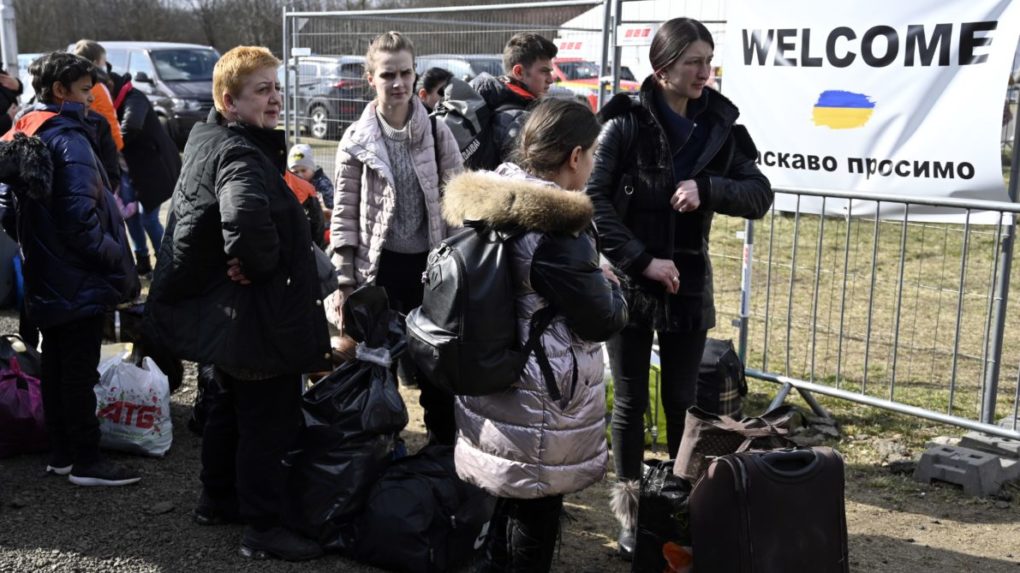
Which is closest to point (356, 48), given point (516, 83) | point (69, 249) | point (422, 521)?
point (516, 83)

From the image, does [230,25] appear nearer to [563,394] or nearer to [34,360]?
[34,360]

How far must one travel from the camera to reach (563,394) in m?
2.94

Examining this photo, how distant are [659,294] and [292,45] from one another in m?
6.48

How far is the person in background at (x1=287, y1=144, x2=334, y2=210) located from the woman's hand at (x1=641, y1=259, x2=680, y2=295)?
11.2 feet

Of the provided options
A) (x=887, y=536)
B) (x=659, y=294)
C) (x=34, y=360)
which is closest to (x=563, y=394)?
Answer: (x=659, y=294)

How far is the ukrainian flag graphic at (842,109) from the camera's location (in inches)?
203

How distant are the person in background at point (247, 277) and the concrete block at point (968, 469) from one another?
278 cm

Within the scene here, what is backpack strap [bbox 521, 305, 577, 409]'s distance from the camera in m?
→ 2.90

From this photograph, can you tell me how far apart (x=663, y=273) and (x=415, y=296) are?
47.5 inches

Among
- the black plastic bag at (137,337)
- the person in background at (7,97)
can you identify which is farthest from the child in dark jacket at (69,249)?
the person in background at (7,97)

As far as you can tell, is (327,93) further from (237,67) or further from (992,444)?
(992,444)

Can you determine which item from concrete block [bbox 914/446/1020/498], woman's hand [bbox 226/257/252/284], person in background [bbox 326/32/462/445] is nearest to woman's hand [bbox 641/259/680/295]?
person in background [bbox 326/32/462/445]

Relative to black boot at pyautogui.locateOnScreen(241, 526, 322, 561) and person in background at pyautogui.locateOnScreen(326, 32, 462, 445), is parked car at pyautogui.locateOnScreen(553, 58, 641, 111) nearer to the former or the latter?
person in background at pyautogui.locateOnScreen(326, 32, 462, 445)

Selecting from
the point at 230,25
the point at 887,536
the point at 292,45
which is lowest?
the point at 887,536
